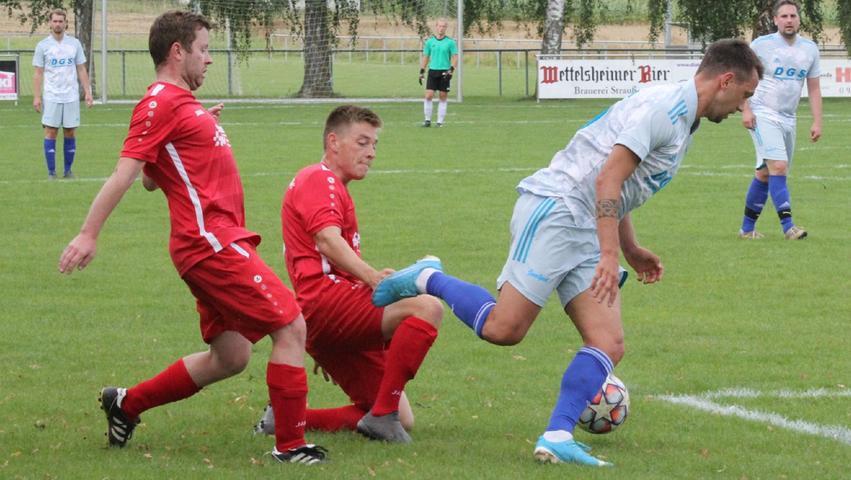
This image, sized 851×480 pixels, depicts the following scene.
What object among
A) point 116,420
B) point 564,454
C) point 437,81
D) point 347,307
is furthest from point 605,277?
point 437,81

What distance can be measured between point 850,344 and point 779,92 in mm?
4890

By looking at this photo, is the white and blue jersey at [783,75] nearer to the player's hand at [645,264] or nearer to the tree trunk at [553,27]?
the player's hand at [645,264]

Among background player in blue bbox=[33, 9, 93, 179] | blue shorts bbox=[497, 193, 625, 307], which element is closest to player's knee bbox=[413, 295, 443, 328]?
blue shorts bbox=[497, 193, 625, 307]

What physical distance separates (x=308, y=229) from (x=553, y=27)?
32684 mm

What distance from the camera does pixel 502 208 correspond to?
14.4 m

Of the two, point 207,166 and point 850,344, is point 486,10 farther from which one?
point 207,166

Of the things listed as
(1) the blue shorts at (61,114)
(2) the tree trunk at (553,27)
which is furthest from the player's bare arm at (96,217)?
(2) the tree trunk at (553,27)

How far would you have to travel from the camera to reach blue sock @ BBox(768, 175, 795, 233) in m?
12.3

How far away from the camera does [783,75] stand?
12484 millimetres

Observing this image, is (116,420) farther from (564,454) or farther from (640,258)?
(640,258)

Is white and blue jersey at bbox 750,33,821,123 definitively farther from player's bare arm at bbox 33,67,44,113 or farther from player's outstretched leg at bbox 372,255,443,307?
player's bare arm at bbox 33,67,44,113

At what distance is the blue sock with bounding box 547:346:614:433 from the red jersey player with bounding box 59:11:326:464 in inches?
36.2

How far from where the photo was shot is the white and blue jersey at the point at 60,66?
59.2 ft

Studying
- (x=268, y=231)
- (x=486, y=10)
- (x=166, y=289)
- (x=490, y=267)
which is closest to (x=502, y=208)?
(x=268, y=231)
